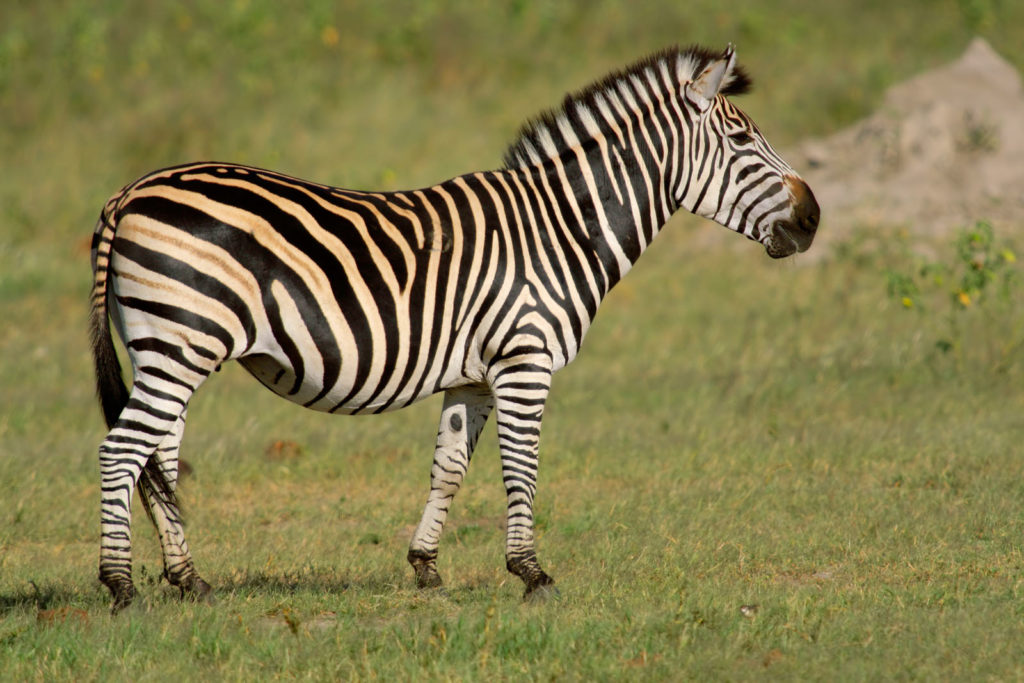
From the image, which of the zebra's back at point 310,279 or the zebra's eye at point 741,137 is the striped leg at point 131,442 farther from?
the zebra's eye at point 741,137

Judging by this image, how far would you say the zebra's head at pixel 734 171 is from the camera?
631 cm

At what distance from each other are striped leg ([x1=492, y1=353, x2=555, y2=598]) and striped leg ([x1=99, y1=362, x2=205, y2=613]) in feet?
5.10

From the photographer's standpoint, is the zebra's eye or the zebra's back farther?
the zebra's eye

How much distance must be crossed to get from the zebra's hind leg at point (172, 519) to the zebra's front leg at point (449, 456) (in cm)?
118

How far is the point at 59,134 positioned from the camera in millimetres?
17312

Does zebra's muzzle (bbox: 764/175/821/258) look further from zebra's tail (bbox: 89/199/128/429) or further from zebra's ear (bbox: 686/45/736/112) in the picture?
zebra's tail (bbox: 89/199/128/429)

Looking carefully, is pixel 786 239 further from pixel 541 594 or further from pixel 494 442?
pixel 494 442

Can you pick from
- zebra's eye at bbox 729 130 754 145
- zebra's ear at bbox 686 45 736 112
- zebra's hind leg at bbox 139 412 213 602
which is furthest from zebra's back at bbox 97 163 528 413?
zebra's eye at bbox 729 130 754 145

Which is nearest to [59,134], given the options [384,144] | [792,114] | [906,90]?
[384,144]

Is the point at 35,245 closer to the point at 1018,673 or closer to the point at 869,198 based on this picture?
the point at 869,198

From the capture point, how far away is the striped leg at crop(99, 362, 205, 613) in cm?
525

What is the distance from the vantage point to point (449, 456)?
637 cm

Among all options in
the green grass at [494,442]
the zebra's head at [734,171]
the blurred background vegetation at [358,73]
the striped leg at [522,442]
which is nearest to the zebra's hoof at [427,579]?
the green grass at [494,442]

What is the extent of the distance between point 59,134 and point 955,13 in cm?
1656
